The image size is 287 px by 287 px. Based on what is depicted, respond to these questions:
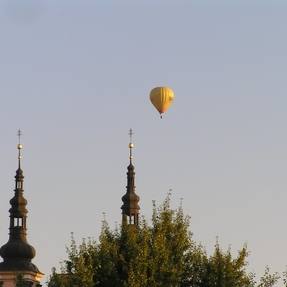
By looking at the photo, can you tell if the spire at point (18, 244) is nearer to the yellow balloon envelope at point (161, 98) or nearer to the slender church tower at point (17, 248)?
the slender church tower at point (17, 248)

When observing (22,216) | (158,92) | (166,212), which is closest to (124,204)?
(22,216)

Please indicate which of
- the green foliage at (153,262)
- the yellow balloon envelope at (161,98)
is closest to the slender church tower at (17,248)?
the yellow balloon envelope at (161,98)

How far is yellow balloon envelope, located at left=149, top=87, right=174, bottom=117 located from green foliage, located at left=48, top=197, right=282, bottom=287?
32.3 m

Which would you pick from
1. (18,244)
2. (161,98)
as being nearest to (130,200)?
(18,244)

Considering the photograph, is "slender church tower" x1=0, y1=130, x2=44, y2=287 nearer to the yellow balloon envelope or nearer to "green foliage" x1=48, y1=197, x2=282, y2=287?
the yellow balloon envelope

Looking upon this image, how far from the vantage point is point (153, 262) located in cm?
8862

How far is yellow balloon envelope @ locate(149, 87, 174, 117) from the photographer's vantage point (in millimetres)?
124062

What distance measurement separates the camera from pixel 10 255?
6447 inches

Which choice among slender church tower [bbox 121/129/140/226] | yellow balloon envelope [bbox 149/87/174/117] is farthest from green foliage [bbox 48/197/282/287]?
slender church tower [bbox 121/129/140/226]

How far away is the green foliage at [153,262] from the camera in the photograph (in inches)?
3465

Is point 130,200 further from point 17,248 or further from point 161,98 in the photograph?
point 161,98

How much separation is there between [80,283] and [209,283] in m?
6.20

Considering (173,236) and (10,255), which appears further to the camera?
(10,255)

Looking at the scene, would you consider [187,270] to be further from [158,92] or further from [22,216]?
[22,216]
